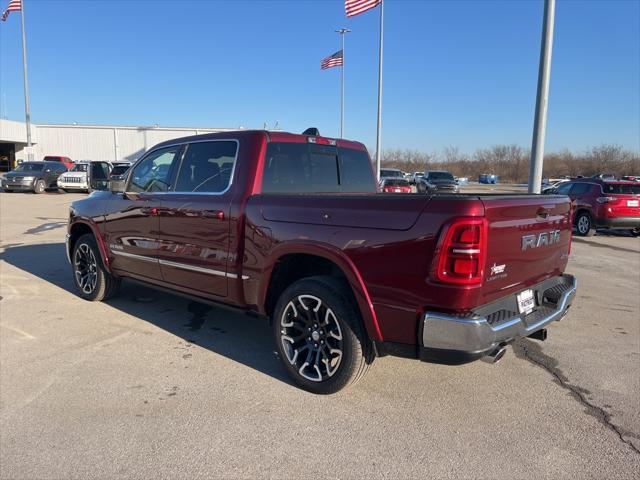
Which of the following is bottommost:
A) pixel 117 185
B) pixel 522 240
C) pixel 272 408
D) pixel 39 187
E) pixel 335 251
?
pixel 272 408

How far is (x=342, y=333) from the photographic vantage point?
10.6 ft

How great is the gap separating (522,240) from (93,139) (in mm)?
55927

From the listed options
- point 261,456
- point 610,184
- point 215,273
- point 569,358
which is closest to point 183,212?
point 215,273

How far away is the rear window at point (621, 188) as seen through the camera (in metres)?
13.7

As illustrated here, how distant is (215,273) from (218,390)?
1.00 meters

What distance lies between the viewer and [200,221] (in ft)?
13.5

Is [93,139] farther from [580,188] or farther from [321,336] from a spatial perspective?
[321,336]

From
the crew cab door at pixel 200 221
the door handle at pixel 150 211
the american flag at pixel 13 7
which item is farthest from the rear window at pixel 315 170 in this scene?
the american flag at pixel 13 7

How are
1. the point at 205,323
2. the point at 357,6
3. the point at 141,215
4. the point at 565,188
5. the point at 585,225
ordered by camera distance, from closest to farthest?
1. the point at 141,215
2. the point at 205,323
3. the point at 585,225
4. the point at 565,188
5. the point at 357,6

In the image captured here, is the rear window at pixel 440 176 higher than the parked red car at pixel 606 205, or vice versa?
the rear window at pixel 440 176

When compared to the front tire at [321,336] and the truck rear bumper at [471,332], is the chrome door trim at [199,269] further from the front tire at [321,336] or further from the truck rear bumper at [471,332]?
the truck rear bumper at [471,332]

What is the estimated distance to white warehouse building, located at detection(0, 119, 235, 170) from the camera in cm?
5109

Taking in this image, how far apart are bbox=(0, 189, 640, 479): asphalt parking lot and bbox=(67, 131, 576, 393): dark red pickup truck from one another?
0.47m

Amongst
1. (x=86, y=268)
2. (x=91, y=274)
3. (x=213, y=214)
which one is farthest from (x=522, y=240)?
(x=86, y=268)
